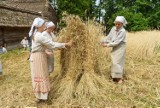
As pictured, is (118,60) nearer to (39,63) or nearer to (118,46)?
(118,46)

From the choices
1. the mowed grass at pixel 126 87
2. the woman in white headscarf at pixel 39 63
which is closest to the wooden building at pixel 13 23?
the mowed grass at pixel 126 87

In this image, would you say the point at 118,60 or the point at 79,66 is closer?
the point at 79,66

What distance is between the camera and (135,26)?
26266mm

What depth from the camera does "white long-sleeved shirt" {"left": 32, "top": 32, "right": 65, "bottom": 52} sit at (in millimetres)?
4441

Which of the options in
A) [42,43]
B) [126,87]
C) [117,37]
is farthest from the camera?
[117,37]

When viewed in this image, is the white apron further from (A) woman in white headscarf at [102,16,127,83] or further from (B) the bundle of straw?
(B) the bundle of straw

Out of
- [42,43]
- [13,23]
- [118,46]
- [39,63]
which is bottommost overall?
[39,63]

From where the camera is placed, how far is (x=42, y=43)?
449 cm

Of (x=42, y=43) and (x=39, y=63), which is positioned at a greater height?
(x=42, y=43)

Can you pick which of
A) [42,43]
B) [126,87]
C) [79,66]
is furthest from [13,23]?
[42,43]

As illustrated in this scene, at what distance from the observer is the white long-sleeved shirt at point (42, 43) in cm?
444

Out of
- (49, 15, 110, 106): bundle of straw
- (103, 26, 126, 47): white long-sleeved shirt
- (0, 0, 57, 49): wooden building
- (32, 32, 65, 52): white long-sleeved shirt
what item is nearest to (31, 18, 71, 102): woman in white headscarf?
(32, 32, 65, 52): white long-sleeved shirt

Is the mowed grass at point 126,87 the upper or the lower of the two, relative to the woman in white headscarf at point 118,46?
lower

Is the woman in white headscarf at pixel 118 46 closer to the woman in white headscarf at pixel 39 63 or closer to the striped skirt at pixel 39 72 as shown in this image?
the woman in white headscarf at pixel 39 63
